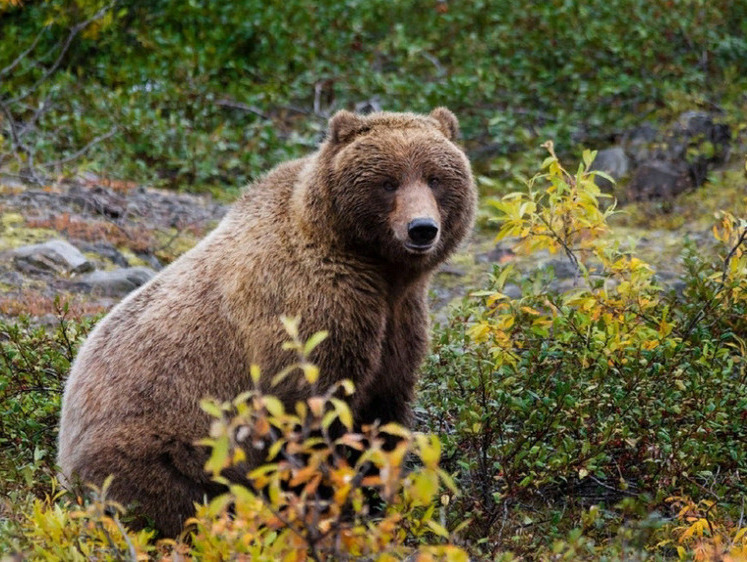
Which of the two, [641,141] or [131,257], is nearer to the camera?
[131,257]

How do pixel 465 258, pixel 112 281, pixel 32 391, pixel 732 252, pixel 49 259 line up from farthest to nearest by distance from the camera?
1. pixel 465 258
2. pixel 49 259
3. pixel 112 281
4. pixel 32 391
5. pixel 732 252

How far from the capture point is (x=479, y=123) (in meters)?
11.7

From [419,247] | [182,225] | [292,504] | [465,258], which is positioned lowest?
[465,258]

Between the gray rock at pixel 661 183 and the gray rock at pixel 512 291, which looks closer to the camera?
the gray rock at pixel 512 291

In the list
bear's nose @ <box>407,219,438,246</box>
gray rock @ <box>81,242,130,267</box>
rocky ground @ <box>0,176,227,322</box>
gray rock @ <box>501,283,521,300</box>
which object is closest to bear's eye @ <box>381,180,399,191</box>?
bear's nose @ <box>407,219,438,246</box>

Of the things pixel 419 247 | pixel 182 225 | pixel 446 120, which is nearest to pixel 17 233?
pixel 182 225

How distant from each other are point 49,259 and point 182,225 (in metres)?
1.66

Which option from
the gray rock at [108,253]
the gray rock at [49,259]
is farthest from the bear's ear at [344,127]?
the gray rock at [108,253]

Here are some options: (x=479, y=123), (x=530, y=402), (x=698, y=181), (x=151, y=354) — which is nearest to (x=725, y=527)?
(x=530, y=402)

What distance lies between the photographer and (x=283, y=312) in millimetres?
4836

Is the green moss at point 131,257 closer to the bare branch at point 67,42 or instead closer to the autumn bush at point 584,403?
the bare branch at point 67,42

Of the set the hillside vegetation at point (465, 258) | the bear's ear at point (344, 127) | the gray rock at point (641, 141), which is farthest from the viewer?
the gray rock at point (641, 141)

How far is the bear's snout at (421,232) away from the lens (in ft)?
15.6

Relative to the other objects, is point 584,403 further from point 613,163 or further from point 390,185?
point 613,163
